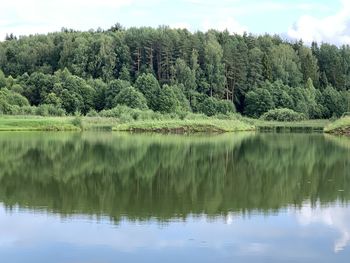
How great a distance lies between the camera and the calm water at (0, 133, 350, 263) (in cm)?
1234

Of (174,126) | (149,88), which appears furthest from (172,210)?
(149,88)

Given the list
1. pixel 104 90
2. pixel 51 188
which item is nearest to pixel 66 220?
pixel 51 188

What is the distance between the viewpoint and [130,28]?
11806 cm

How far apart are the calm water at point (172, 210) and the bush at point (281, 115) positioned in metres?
68.0

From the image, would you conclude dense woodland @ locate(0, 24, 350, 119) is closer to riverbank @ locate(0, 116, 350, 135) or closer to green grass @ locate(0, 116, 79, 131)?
riverbank @ locate(0, 116, 350, 135)

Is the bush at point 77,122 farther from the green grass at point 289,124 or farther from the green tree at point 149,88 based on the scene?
the green grass at point 289,124

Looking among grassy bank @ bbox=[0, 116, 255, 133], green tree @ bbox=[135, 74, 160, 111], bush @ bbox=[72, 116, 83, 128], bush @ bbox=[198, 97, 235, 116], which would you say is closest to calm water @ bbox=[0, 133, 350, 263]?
grassy bank @ bbox=[0, 116, 255, 133]

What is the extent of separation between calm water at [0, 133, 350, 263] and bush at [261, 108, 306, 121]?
68.0 metres

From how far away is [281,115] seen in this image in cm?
9794

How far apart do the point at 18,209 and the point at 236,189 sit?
7.86m

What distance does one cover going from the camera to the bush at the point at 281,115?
97875 mm

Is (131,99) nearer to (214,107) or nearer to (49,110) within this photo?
(49,110)

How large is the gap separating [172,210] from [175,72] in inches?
3532

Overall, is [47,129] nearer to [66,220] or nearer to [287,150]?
[287,150]
